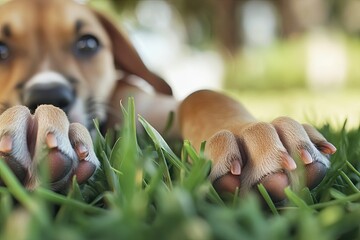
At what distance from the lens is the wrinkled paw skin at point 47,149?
0.91 m

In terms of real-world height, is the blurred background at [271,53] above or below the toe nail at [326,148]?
below

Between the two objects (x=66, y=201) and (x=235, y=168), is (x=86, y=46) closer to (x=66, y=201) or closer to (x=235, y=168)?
(x=235, y=168)

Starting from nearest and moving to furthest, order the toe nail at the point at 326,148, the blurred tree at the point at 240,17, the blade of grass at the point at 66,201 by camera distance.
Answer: the blade of grass at the point at 66,201
the toe nail at the point at 326,148
the blurred tree at the point at 240,17

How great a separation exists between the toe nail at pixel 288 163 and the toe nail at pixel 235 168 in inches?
2.9

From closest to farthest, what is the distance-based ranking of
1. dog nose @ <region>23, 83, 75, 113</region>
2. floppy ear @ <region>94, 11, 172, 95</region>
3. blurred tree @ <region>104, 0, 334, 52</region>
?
dog nose @ <region>23, 83, 75, 113</region>
floppy ear @ <region>94, 11, 172, 95</region>
blurred tree @ <region>104, 0, 334, 52</region>

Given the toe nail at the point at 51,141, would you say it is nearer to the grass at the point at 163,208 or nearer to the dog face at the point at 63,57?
the grass at the point at 163,208

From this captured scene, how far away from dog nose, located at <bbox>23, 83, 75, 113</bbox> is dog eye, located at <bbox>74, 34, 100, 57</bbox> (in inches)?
15.2

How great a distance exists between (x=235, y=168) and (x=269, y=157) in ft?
0.21

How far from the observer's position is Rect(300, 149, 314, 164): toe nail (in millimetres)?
973

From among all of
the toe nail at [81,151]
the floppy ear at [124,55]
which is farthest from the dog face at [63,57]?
the toe nail at [81,151]

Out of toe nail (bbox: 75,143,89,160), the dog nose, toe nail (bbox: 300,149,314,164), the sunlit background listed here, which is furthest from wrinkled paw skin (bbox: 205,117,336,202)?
the sunlit background

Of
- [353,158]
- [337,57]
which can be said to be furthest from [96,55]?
[337,57]

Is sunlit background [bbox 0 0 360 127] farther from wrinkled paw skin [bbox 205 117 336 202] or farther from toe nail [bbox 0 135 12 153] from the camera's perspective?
toe nail [bbox 0 135 12 153]

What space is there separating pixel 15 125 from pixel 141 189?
0.27m
